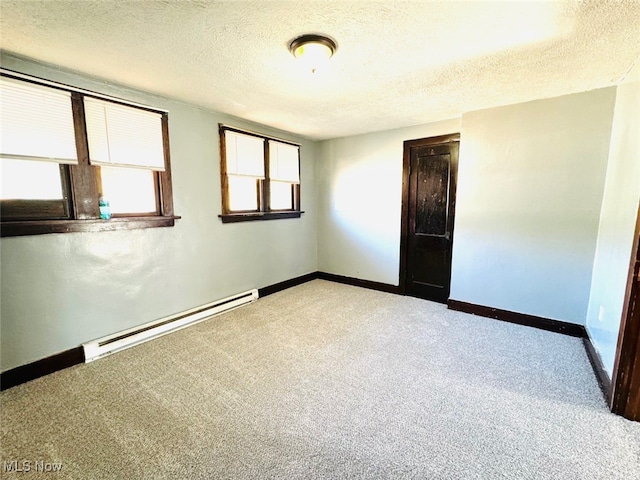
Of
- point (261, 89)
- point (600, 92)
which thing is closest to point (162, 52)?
point (261, 89)

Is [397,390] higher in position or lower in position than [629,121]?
lower

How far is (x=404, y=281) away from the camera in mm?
4086

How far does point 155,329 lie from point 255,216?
1.76 m

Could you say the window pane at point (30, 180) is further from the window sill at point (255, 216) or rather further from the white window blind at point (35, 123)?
the window sill at point (255, 216)

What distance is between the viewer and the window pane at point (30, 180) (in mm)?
2041

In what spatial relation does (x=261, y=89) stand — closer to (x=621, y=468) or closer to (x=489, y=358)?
(x=489, y=358)

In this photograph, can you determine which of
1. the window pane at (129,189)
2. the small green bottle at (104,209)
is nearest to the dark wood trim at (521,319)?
the window pane at (129,189)

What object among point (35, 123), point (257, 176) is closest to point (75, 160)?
point (35, 123)

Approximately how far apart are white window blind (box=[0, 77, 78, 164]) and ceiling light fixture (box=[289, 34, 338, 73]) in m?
1.87

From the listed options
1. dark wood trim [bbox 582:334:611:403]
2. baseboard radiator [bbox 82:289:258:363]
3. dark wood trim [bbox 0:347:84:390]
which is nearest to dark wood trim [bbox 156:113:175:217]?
baseboard radiator [bbox 82:289:258:363]

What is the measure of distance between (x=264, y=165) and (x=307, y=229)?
4.37 ft

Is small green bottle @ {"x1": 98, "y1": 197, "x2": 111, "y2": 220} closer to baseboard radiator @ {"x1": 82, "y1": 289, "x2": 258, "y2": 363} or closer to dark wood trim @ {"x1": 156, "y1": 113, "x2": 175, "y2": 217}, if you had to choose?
dark wood trim @ {"x1": 156, "y1": 113, "x2": 175, "y2": 217}

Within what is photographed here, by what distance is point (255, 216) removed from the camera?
150 inches

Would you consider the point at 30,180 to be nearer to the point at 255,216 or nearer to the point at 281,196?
the point at 255,216
